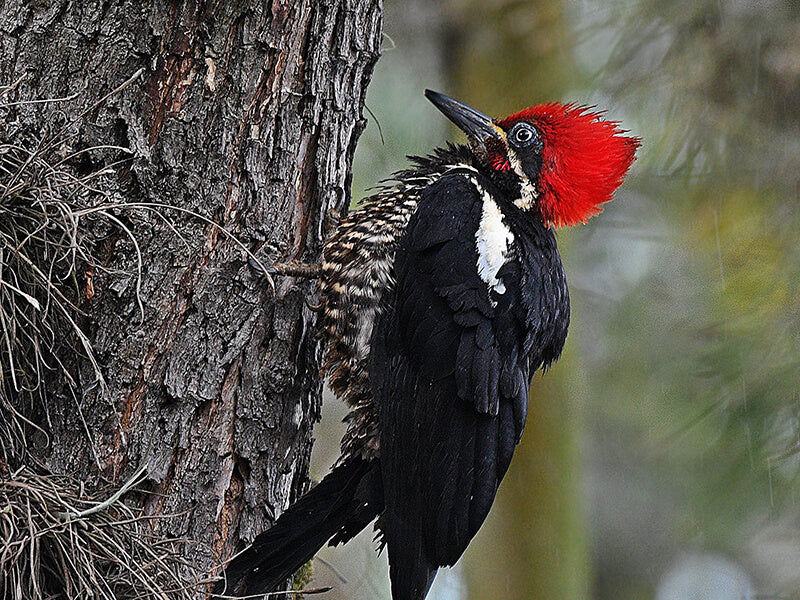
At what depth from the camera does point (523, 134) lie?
7.84 ft

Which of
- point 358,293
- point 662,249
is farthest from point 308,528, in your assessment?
point 662,249

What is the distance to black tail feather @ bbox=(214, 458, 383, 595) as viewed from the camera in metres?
1.83

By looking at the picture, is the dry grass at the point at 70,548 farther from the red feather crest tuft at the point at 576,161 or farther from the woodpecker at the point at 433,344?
the red feather crest tuft at the point at 576,161

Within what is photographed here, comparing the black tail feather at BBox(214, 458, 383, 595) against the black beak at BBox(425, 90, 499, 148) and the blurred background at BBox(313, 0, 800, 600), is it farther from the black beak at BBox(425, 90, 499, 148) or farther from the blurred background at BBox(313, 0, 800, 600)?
the blurred background at BBox(313, 0, 800, 600)

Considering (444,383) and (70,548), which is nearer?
(70,548)

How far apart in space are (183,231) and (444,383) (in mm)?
709

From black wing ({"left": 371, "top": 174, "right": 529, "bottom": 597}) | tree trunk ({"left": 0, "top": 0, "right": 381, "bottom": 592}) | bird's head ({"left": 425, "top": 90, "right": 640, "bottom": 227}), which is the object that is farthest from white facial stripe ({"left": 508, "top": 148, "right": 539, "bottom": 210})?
tree trunk ({"left": 0, "top": 0, "right": 381, "bottom": 592})

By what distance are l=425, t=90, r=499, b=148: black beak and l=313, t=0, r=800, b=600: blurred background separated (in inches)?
48.6

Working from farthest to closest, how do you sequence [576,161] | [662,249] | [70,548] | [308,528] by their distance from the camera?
[662,249]
[576,161]
[308,528]
[70,548]

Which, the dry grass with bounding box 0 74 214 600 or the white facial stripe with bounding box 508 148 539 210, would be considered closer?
the dry grass with bounding box 0 74 214 600

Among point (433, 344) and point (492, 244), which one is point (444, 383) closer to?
point (433, 344)

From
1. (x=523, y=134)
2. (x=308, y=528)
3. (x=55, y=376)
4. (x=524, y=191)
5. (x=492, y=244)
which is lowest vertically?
(x=308, y=528)

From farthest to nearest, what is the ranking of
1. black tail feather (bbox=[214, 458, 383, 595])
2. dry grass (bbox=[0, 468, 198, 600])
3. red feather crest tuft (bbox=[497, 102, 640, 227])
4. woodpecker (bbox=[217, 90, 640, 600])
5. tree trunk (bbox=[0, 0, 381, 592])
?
1. red feather crest tuft (bbox=[497, 102, 640, 227])
2. woodpecker (bbox=[217, 90, 640, 600])
3. black tail feather (bbox=[214, 458, 383, 595])
4. tree trunk (bbox=[0, 0, 381, 592])
5. dry grass (bbox=[0, 468, 198, 600])

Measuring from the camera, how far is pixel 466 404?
2.03 metres
